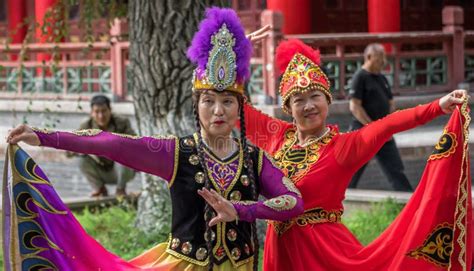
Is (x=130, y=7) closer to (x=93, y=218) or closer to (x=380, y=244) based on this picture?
(x=93, y=218)

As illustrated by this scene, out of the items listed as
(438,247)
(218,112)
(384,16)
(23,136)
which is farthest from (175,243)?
(384,16)

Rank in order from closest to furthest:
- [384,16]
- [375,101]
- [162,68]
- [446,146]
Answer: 1. [446,146]
2. [162,68]
3. [375,101]
4. [384,16]

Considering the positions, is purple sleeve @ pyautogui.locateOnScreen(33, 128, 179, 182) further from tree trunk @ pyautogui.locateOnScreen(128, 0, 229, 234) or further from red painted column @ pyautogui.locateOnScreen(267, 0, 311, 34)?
red painted column @ pyautogui.locateOnScreen(267, 0, 311, 34)

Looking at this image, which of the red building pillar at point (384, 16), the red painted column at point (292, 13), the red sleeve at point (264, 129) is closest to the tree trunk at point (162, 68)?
the red sleeve at point (264, 129)

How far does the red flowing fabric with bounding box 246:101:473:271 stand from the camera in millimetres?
5109

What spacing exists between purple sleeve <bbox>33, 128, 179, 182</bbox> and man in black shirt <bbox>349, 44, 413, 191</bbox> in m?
5.19

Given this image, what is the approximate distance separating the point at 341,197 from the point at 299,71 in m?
0.62

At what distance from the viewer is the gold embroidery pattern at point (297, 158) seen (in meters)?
5.22

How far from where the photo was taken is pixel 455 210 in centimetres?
510

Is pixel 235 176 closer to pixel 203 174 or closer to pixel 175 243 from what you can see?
pixel 203 174

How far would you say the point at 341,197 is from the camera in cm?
530

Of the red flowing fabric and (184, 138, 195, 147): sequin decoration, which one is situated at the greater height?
(184, 138, 195, 147): sequin decoration

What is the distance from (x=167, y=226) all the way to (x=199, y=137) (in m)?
3.39

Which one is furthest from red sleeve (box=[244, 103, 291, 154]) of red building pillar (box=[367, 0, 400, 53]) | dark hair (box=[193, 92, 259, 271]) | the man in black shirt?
red building pillar (box=[367, 0, 400, 53])
